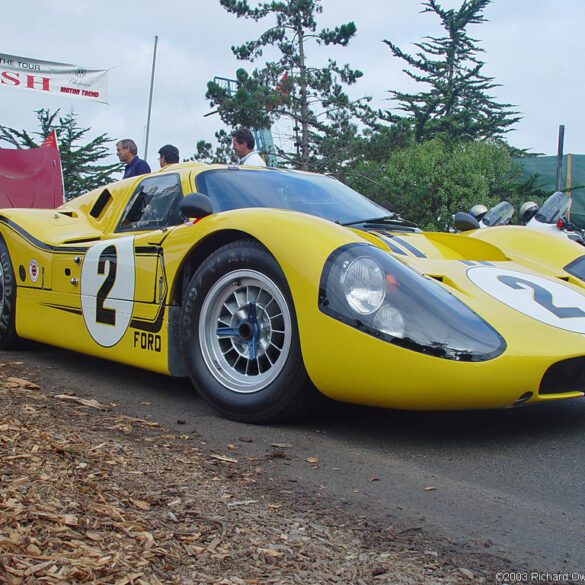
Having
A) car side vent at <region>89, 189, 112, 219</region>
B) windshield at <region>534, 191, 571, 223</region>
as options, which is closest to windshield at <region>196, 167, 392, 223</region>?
car side vent at <region>89, 189, 112, 219</region>

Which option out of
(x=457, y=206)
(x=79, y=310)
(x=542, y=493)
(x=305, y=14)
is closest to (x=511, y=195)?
(x=457, y=206)

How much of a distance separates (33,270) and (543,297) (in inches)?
126

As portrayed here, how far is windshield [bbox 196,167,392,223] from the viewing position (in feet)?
14.2

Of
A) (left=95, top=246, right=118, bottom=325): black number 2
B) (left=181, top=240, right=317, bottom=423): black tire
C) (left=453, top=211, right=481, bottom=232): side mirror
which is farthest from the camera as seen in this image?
(left=453, top=211, right=481, bottom=232): side mirror

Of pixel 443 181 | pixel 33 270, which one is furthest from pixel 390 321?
pixel 443 181

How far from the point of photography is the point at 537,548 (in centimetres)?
210

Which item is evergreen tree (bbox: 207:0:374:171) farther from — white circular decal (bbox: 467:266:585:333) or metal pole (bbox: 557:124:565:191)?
white circular decal (bbox: 467:266:585:333)

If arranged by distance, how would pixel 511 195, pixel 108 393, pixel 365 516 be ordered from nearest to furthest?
1. pixel 365 516
2. pixel 108 393
3. pixel 511 195

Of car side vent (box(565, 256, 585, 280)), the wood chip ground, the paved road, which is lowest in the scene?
the paved road

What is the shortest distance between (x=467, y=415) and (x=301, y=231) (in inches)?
47.5

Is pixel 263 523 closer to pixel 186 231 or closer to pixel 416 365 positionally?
pixel 416 365

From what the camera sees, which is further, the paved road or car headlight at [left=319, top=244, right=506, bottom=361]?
car headlight at [left=319, top=244, right=506, bottom=361]

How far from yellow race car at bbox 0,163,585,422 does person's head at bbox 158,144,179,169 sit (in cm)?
199

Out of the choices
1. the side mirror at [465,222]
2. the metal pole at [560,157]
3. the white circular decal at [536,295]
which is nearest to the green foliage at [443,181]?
the metal pole at [560,157]
